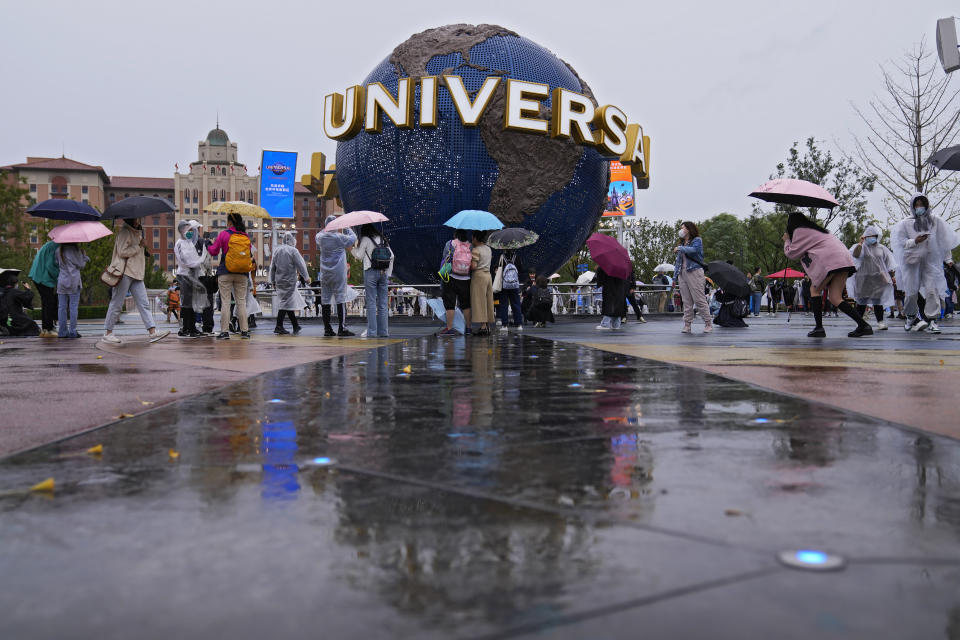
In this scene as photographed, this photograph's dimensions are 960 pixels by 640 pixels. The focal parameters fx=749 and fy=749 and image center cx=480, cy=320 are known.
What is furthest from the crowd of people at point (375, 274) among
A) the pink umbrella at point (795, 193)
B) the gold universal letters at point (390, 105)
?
the gold universal letters at point (390, 105)

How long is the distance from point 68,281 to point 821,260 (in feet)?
33.4

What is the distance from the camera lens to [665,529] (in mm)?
1475

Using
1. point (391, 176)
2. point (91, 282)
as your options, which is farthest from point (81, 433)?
point (91, 282)

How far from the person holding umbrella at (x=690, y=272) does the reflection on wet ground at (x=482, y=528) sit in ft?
26.5

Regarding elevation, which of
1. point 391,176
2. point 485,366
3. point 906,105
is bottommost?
point 485,366

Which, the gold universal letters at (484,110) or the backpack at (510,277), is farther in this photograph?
the gold universal letters at (484,110)

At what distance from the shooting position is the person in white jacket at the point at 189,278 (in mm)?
10422

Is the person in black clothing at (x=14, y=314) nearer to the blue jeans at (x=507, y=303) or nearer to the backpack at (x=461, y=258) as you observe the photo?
the backpack at (x=461, y=258)

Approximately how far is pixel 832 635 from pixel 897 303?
20.0 metres

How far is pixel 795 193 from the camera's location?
9.26 meters

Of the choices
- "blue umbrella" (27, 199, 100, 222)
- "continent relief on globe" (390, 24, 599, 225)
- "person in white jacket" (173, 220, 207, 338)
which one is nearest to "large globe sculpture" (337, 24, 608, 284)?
"continent relief on globe" (390, 24, 599, 225)

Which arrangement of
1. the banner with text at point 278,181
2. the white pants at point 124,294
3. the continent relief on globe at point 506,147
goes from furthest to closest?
the banner with text at point 278,181
the continent relief on globe at point 506,147
the white pants at point 124,294

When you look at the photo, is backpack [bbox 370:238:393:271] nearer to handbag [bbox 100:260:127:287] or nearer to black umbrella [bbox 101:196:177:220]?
black umbrella [bbox 101:196:177:220]

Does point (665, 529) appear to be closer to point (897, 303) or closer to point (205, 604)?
point (205, 604)
